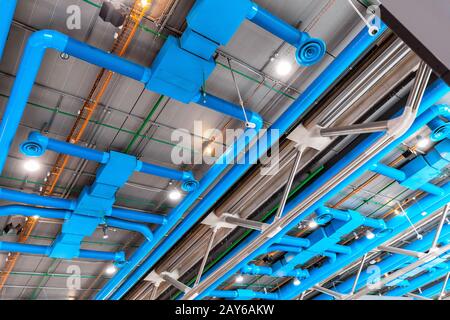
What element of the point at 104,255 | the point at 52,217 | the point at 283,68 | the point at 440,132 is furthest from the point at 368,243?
the point at 52,217

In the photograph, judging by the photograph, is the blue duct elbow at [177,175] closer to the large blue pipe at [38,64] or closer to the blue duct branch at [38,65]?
the blue duct branch at [38,65]

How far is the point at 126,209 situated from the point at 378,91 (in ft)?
21.3

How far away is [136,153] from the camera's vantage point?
23.3 feet

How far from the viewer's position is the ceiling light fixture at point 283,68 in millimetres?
5688

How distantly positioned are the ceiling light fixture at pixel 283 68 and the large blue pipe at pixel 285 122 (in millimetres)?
633

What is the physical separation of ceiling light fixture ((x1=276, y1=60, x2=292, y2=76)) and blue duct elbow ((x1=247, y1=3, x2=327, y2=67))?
2.69 ft

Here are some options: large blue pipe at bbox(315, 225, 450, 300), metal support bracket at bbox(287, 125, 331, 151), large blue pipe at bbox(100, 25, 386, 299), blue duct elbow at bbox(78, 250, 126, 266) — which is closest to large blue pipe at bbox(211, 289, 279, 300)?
large blue pipe at bbox(315, 225, 450, 300)

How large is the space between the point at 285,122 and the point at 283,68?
1026mm

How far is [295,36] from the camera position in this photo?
15.7ft

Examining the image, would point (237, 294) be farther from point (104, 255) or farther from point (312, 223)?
point (104, 255)

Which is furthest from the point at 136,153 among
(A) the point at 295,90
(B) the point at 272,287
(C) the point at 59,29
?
(B) the point at 272,287

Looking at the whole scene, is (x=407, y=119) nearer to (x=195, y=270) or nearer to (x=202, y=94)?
(x=202, y=94)

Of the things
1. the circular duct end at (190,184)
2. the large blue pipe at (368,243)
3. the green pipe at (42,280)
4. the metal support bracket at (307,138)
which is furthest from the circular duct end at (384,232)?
the green pipe at (42,280)

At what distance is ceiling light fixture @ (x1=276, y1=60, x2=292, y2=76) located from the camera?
5.69m
